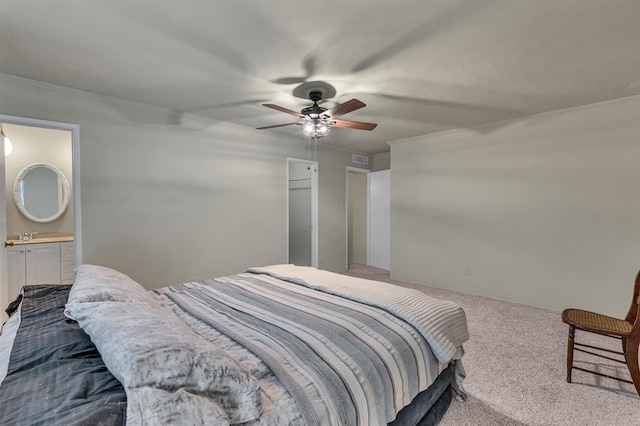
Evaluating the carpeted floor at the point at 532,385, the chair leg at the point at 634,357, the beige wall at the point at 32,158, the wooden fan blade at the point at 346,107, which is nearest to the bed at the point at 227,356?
the carpeted floor at the point at 532,385

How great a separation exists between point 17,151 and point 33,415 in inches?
184

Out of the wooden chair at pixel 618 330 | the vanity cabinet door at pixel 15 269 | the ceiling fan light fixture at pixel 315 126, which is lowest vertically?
the wooden chair at pixel 618 330

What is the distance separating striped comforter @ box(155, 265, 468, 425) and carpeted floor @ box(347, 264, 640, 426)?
1.48ft

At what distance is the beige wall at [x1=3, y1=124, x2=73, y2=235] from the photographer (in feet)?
12.4

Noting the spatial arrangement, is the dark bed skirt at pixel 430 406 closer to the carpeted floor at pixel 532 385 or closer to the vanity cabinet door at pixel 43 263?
the carpeted floor at pixel 532 385

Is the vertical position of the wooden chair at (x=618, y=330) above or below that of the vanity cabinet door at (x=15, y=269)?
below

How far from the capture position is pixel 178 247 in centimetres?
357

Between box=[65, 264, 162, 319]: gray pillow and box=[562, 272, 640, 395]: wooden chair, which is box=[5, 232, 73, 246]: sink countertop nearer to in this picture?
box=[65, 264, 162, 319]: gray pillow

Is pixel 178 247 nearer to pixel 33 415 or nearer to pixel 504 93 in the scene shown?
pixel 33 415

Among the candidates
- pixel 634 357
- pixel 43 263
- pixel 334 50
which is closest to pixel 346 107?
pixel 334 50

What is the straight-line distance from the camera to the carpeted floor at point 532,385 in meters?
1.80

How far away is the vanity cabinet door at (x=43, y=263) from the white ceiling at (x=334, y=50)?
7.14 ft

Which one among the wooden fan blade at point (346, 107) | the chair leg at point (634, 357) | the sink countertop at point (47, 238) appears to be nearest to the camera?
the chair leg at point (634, 357)

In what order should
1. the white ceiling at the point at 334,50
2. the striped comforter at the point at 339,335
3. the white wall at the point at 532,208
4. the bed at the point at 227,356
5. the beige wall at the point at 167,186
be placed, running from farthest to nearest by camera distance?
the white wall at the point at 532,208 → the beige wall at the point at 167,186 → the white ceiling at the point at 334,50 → the striped comforter at the point at 339,335 → the bed at the point at 227,356
